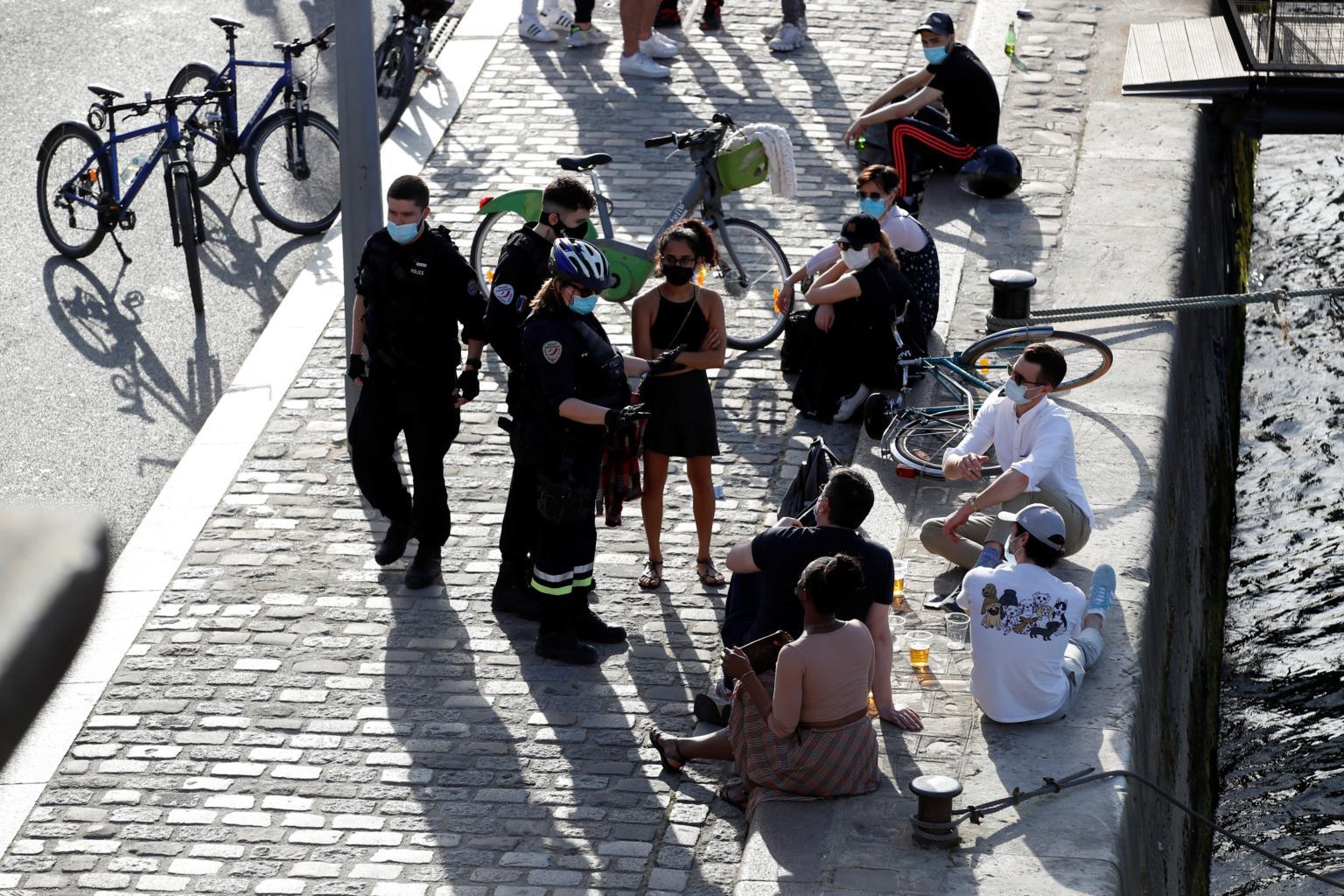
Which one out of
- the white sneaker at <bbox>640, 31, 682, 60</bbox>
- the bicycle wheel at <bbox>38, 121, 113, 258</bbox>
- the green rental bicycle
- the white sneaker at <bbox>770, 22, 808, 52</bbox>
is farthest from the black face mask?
the white sneaker at <bbox>770, 22, 808, 52</bbox>

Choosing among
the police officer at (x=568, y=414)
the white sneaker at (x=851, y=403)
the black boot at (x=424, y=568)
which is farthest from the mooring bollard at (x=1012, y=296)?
the black boot at (x=424, y=568)

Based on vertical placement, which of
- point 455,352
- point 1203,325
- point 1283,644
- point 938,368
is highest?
point 455,352

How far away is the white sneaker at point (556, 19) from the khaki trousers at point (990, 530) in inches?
328

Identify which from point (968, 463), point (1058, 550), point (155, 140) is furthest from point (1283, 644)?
point (155, 140)

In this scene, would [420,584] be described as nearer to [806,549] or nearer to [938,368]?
[806,549]

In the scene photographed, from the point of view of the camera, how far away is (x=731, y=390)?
10.4m

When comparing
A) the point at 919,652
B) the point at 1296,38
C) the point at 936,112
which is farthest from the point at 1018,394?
the point at 1296,38

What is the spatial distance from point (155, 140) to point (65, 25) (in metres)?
3.87

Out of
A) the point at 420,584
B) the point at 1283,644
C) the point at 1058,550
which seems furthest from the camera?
the point at 1283,644

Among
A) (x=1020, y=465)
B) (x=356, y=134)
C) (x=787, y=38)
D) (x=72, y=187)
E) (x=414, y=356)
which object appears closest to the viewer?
(x=1020, y=465)

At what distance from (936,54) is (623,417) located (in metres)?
5.99

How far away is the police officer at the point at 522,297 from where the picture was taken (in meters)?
7.97

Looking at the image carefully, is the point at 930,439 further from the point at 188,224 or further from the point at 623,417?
the point at 188,224

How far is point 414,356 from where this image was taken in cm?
802
